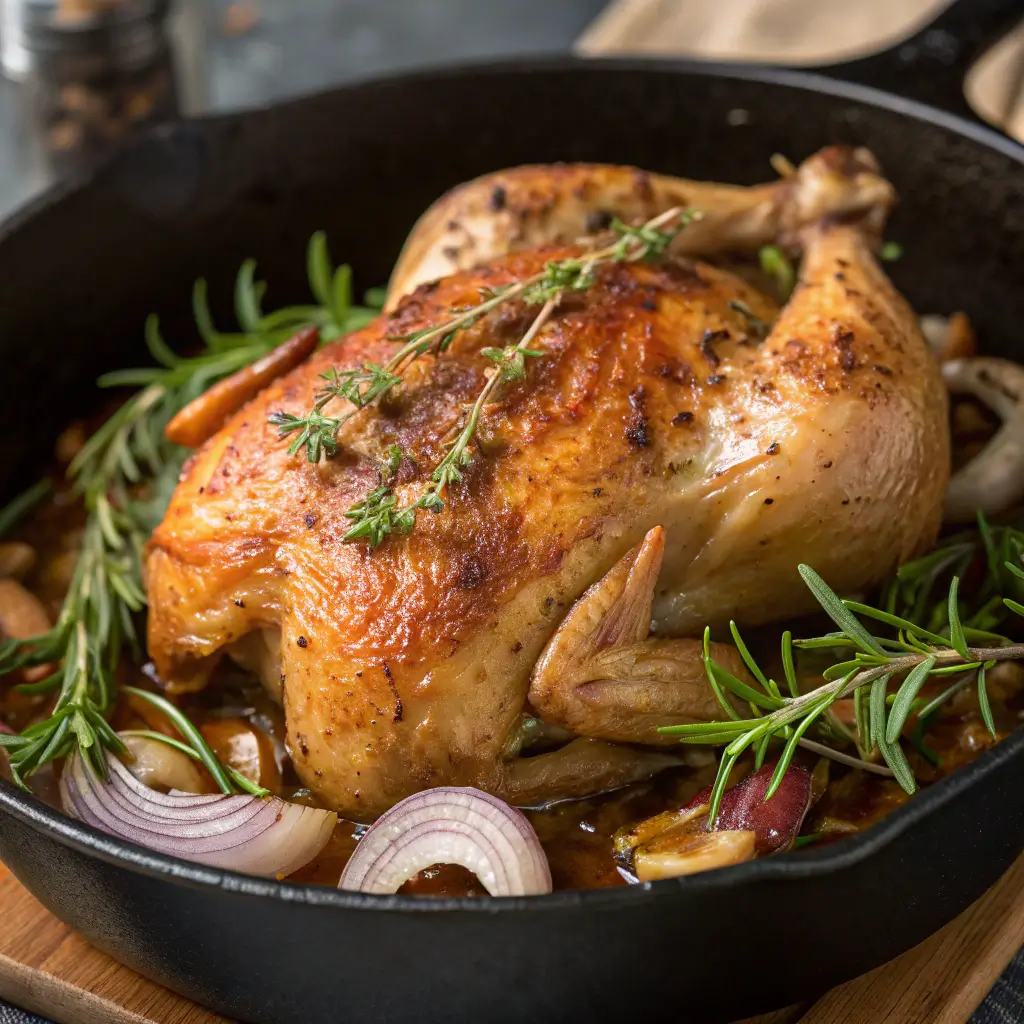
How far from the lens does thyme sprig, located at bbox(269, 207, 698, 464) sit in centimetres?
220

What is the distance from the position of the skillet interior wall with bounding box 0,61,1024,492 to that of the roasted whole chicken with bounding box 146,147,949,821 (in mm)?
896

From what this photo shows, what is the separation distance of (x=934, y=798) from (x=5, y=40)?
3.88 meters

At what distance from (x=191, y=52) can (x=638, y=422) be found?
3.15 meters

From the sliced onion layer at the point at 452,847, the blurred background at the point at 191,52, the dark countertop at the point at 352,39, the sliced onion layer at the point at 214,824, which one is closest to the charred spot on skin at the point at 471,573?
the sliced onion layer at the point at 452,847

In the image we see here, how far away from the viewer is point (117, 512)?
9.83 ft

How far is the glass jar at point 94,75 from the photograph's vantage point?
4.23m

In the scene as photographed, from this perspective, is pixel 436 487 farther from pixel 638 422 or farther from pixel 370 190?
pixel 370 190

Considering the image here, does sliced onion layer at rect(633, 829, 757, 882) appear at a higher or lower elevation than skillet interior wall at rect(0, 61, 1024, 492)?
lower

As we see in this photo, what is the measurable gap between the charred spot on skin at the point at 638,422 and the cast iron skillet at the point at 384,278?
752mm

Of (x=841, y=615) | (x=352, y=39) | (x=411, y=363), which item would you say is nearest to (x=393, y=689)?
(x=411, y=363)

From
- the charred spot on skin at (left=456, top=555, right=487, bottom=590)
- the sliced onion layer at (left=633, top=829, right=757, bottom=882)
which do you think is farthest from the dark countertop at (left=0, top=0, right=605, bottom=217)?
the sliced onion layer at (left=633, top=829, right=757, bottom=882)

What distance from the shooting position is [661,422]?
2.27 m

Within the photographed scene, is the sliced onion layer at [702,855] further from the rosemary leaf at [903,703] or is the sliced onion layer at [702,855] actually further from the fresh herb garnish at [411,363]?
the fresh herb garnish at [411,363]

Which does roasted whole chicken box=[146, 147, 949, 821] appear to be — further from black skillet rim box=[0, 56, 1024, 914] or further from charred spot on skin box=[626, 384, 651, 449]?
black skillet rim box=[0, 56, 1024, 914]
